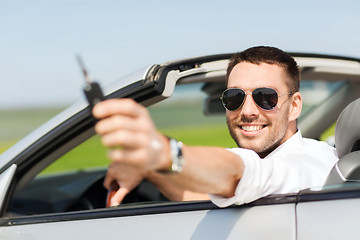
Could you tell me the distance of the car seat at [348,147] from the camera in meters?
1.80

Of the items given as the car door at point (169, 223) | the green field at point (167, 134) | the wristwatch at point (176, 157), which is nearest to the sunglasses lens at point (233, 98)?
the green field at point (167, 134)

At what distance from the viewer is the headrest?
1986 mm

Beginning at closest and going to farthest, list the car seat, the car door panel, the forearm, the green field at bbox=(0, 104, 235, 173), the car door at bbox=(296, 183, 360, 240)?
the car door at bbox=(296, 183, 360, 240) → the car door panel → the car seat → the forearm → the green field at bbox=(0, 104, 235, 173)

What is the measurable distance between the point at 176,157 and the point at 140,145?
8.1 inches

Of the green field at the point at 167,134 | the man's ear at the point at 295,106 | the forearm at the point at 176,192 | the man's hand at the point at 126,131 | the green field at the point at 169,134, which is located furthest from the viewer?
the green field at the point at 167,134

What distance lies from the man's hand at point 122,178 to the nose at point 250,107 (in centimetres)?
60

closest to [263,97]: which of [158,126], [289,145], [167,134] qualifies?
[289,145]

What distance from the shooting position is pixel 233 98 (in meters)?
2.23

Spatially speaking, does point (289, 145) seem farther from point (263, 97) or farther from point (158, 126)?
point (158, 126)

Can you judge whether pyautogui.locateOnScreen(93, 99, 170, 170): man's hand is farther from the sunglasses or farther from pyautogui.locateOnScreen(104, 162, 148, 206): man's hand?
the sunglasses

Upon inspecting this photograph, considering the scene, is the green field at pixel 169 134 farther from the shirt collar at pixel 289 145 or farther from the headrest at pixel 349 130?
the headrest at pixel 349 130

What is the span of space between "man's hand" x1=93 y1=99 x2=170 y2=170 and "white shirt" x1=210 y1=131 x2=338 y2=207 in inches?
22.5

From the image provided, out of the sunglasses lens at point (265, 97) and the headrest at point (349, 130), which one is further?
the sunglasses lens at point (265, 97)

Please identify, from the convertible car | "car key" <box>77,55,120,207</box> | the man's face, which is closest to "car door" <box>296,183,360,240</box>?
the convertible car
